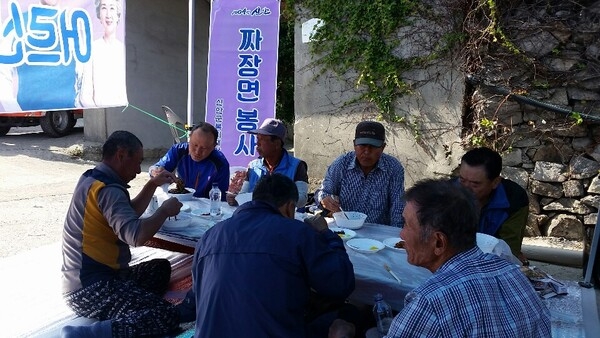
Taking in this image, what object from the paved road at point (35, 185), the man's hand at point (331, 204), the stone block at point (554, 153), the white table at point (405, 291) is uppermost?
the stone block at point (554, 153)

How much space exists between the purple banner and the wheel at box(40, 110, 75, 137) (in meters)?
7.08

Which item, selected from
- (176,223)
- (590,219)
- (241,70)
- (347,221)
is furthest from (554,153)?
(176,223)

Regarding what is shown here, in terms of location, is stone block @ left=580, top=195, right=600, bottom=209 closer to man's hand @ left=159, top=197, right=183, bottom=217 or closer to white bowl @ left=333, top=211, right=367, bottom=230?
white bowl @ left=333, top=211, right=367, bottom=230

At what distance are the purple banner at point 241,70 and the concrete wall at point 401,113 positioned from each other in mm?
767

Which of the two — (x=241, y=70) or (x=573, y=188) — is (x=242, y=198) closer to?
(x=241, y=70)

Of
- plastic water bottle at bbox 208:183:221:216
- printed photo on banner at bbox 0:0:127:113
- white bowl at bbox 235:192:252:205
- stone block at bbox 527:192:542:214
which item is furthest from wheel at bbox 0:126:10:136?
stone block at bbox 527:192:542:214

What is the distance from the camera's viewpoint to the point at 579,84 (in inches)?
202

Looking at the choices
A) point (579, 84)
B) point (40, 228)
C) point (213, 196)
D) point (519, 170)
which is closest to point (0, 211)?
point (40, 228)

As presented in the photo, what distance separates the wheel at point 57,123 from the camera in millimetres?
11352

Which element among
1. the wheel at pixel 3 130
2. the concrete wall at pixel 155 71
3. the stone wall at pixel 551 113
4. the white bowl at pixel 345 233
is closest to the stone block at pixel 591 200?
the stone wall at pixel 551 113

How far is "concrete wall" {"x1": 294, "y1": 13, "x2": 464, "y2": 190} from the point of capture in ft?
18.5

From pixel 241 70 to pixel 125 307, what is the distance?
11.2 ft

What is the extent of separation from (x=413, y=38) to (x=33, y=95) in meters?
3.91

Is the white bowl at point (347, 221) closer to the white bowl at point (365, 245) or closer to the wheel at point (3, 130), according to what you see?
the white bowl at point (365, 245)
